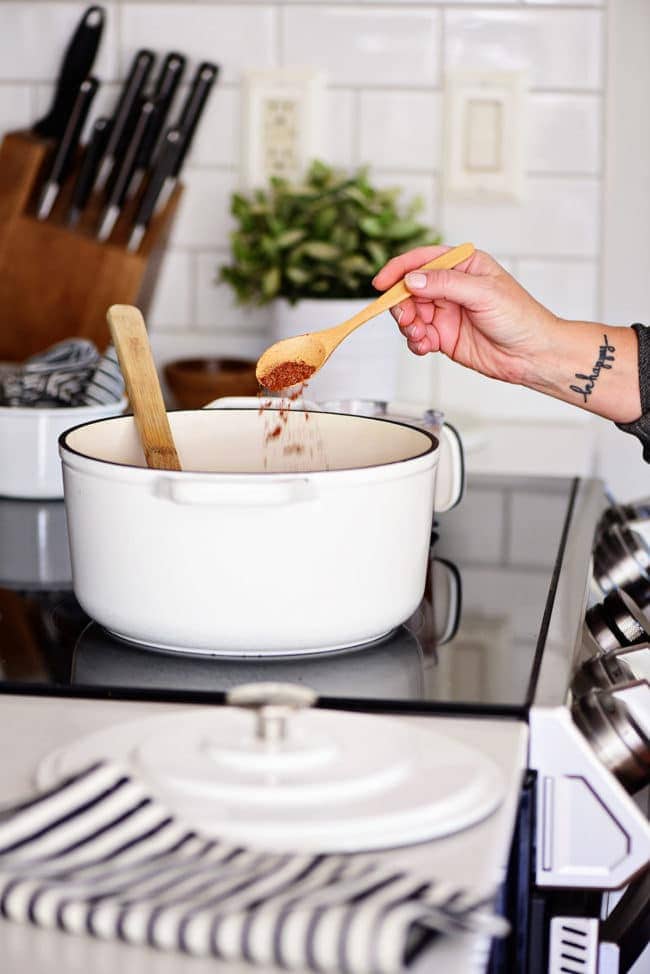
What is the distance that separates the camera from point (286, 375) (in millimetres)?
1022

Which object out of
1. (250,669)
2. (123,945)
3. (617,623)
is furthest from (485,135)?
(123,945)

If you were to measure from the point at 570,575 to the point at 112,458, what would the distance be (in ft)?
1.24

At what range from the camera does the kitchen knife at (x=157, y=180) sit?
5.81 feet

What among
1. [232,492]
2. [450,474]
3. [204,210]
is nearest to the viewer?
[232,492]

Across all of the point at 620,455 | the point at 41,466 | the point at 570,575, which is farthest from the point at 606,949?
the point at 620,455

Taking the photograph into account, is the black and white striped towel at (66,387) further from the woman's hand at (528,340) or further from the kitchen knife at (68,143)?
the kitchen knife at (68,143)

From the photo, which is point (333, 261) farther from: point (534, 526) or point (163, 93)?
point (534, 526)

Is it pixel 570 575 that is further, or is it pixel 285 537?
pixel 570 575

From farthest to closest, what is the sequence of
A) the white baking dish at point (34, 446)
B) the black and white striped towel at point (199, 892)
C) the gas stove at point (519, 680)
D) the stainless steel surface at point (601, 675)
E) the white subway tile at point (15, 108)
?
the white subway tile at point (15, 108) → the white baking dish at point (34, 446) → the stainless steel surface at point (601, 675) → the gas stove at point (519, 680) → the black and white striped towel at point (199, 892)

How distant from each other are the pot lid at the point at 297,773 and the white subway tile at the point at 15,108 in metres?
1.43

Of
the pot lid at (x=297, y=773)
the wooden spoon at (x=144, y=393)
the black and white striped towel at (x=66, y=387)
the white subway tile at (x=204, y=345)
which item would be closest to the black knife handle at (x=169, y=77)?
the white subway tile at (x=204, y=345)

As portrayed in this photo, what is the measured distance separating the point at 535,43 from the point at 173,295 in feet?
→ 1.97

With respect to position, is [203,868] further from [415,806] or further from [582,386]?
[582,386]

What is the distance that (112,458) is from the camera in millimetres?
904
